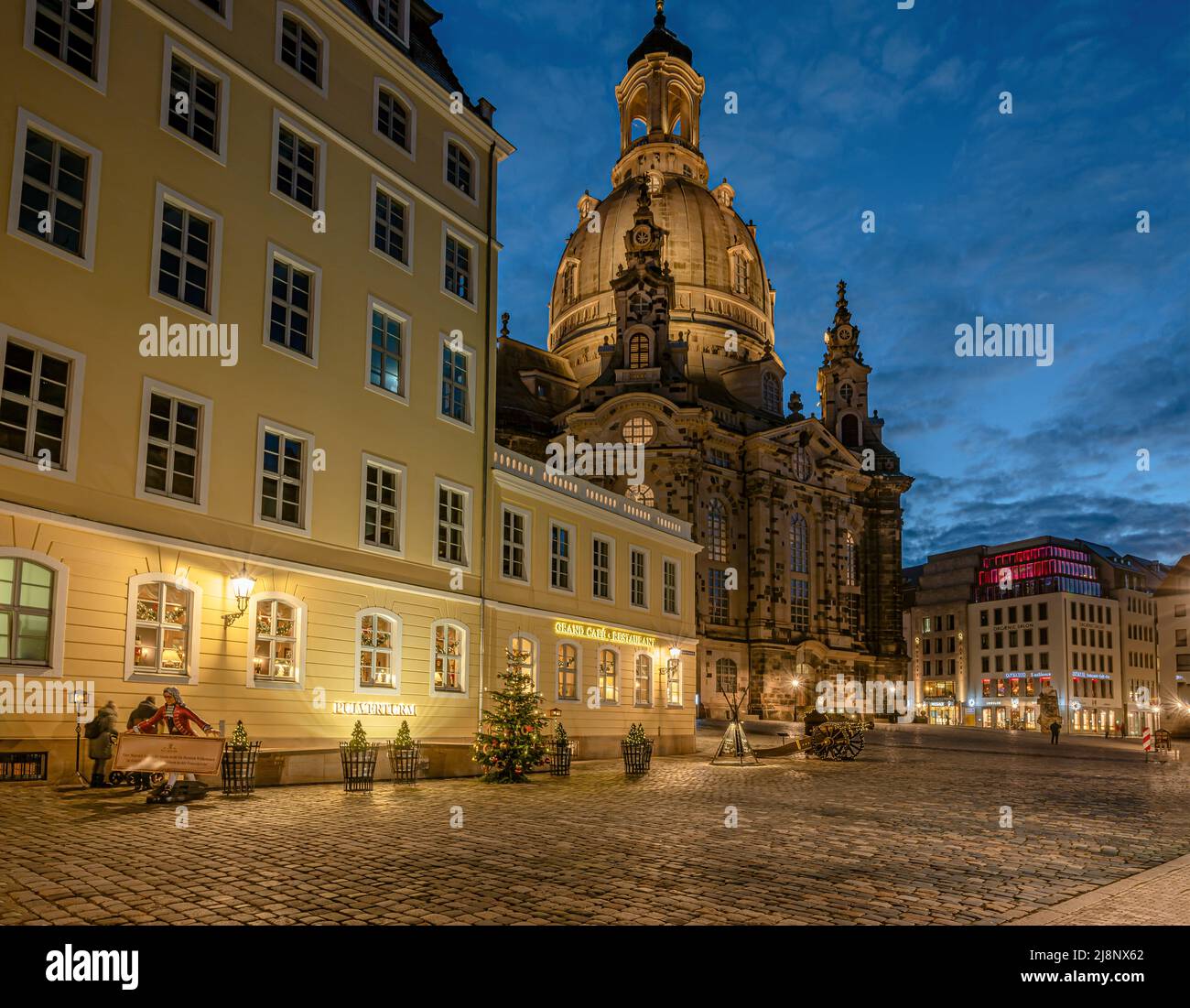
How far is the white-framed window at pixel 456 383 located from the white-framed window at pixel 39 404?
1110 centimetres

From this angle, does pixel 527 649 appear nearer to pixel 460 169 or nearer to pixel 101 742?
pixel 460 169

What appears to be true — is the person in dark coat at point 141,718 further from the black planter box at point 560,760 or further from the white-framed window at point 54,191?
the black planter box at point 560,760

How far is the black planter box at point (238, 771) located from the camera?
19.0 m

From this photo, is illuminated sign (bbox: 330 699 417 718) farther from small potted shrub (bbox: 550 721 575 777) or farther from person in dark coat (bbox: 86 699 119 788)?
person in dark coat (bbox: 86 699 119 788)

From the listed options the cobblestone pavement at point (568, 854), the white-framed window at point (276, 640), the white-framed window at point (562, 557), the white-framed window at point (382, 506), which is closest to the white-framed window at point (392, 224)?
the white-framed window at point (382, 506)

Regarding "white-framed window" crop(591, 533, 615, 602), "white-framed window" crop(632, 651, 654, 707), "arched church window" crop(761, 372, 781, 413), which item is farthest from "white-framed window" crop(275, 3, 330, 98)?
"arched church window" crop(761, 372, 781, 413)

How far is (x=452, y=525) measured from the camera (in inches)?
1126

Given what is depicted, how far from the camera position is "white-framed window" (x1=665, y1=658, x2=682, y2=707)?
38906mm

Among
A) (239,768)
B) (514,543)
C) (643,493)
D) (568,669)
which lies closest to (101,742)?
(239,768)

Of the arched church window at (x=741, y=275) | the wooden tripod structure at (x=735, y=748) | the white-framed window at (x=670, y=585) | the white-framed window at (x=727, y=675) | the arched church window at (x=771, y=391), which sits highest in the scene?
the arched church window at (x=741, y=275)

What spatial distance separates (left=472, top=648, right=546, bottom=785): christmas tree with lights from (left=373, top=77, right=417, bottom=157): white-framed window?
48.0 ft

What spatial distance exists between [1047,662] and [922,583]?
72.9ft

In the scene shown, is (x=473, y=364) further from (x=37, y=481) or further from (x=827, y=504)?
(x=827, y=504)

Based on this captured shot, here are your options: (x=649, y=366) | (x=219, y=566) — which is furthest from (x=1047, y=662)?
(x=219, y=566)
